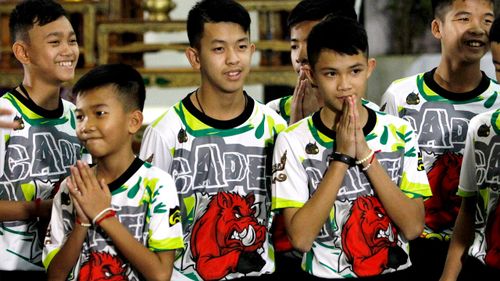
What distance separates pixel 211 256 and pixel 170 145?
1.33ft

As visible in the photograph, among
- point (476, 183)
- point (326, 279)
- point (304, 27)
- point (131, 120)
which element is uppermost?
point (304, 27)

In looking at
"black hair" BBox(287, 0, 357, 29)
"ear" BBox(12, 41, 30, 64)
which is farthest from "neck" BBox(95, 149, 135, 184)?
"black hair" BBox(287, 0, 357, 29)

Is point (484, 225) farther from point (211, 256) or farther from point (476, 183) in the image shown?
point (211, 256)

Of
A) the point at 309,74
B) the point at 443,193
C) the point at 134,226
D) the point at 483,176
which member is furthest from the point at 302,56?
the point at 134,226

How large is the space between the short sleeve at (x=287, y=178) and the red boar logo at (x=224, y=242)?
8.7 inches

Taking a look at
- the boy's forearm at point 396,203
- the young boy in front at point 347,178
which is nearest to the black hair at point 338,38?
the young boy in front at point 347,178

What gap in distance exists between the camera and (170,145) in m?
3.25

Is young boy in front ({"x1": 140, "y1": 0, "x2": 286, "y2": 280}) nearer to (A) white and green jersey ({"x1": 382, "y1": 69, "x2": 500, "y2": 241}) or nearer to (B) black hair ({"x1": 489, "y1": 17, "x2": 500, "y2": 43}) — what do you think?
(A) white and green jersey ({"x1": 382, "y1": 69, "x2": 500, "y2": 241})

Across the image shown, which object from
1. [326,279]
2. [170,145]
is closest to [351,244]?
[326,279]

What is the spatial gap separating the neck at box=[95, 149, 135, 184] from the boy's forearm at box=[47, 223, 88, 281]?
0.20 metres

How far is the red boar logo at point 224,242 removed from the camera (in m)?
3.17

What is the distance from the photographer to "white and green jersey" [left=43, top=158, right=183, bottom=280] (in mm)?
2863

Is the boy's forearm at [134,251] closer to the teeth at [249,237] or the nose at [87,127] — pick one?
the nose at [87,127]

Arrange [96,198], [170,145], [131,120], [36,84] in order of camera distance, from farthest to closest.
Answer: [36,84]
[170,145]
[131,120]
[96,198]
